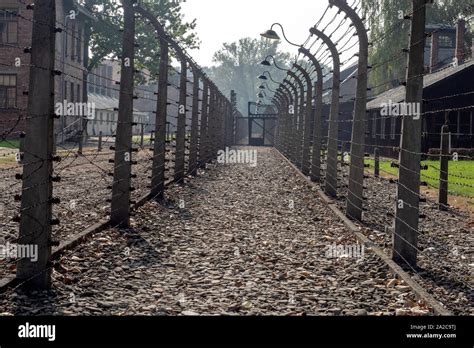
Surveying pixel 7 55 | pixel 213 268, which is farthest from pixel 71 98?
pixel 213 268

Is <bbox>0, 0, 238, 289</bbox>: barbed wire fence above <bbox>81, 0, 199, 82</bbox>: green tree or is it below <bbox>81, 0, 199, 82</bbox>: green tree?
below

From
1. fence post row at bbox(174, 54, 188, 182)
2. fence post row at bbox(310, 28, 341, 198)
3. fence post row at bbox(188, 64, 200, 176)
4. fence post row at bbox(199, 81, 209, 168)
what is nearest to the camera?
fence post row at bbox(310, 28, 341, 198)

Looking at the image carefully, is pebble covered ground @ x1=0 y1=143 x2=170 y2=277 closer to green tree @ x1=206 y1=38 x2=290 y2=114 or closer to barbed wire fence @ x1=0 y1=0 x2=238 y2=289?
barbed wire fence @ x1=0 y1=0 x2=238 y2=289

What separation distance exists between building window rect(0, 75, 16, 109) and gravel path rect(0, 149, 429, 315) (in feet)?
91.3

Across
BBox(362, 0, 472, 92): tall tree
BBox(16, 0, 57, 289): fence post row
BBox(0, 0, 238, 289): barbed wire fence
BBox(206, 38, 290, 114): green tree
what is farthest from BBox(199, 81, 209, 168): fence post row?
BBox(206, 38, 290, 114): green tree

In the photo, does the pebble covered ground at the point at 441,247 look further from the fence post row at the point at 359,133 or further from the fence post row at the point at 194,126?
the fence post row at the point at 194,126

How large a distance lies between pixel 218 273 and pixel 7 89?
33.3m

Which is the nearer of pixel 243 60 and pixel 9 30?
pixel 9 30

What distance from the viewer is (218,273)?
7328mm

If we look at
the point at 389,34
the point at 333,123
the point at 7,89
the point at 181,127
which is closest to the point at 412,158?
the point at 333,123

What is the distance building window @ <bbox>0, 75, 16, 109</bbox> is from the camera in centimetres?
3766

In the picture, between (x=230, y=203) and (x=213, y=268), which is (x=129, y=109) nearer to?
(x=213, y=268)

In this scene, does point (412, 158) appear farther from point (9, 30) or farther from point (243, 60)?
point (243, 60)

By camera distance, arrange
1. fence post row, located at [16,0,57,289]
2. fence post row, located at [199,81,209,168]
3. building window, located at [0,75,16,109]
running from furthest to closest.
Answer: building window, located at [0,75,16,109]
fence post row, located at [199,81,209,168]
fence post row, located at [16,0,57,289]
